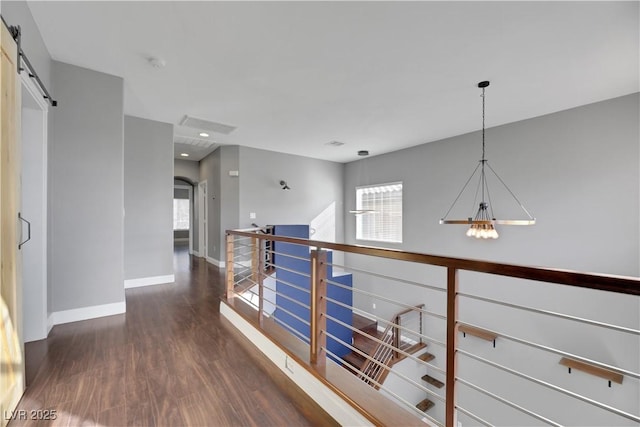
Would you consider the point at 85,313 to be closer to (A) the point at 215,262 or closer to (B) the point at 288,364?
(B) the point at 288,364

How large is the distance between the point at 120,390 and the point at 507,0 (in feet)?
11.8

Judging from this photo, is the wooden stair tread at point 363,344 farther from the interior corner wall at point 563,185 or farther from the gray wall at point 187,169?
the gray wall at point 187,169

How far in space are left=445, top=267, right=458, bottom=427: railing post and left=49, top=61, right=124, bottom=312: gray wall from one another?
128 inches

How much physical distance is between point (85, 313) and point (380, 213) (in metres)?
5.43

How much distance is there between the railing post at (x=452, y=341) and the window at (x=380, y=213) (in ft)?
15.3

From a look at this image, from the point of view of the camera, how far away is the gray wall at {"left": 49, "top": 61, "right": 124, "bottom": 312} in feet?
8.90

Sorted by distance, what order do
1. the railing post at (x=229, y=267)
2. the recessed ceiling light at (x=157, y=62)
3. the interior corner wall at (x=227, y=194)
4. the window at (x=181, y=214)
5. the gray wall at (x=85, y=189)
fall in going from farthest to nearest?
the window at (x=181, y=214) < the interior corner wall at (x=227, y=194) < the railing post at (x=229, y=267) < the gray wall at (x=85, y=189) < the recessed ceiling light at (x=157, y=62)

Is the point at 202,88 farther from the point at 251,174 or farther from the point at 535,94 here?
the point at 535,94

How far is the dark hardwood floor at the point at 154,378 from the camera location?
62.1 inches

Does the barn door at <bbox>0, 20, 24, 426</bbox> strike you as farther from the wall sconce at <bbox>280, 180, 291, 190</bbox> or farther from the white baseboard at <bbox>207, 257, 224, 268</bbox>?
the wall sconce at <bbox>280, 180, 291, 190</bbox>

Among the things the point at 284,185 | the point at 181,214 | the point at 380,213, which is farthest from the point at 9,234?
the point at 181,214

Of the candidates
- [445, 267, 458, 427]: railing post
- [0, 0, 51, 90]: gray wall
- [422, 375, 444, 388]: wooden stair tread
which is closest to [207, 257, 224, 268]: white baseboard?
[0, 0, 51, 90]: gray wall

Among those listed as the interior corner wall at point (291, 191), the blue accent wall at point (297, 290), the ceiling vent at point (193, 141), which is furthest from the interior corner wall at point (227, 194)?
A: the blue accent wall at point (297, 290)

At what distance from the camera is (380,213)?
21.7ft
